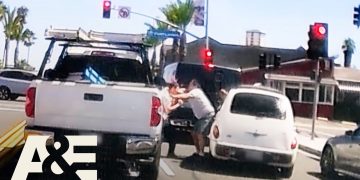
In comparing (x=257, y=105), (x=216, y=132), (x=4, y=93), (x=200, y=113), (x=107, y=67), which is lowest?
(x=4, y=93)

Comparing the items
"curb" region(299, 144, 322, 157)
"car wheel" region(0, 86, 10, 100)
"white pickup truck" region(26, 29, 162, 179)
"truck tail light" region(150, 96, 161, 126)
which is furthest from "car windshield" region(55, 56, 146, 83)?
"car wheel" region(0, 86, 10, 100)

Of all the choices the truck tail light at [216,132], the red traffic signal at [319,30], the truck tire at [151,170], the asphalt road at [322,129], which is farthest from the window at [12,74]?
the truck tire at [151,170]

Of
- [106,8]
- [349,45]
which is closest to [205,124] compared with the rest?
[106,8]

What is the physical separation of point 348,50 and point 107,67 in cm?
8353

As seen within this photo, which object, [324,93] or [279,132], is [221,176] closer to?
[279,132]

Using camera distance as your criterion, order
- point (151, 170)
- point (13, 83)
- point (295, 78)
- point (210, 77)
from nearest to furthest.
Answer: point (151, 170) → point (210, 77) → point (13, 83) → point (295, 78)

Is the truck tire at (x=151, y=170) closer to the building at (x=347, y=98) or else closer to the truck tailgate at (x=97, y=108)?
A: the truck tailgate at (x=97, y=108)

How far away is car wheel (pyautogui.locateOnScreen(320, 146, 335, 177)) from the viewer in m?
14.7

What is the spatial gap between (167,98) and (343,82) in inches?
1975

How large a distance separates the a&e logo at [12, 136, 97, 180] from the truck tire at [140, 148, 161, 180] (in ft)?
4.77

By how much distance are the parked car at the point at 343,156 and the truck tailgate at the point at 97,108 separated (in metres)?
5.17

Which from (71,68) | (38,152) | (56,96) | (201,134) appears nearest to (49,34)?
(71,68)

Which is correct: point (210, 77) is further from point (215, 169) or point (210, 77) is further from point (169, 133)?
point (215, 169)

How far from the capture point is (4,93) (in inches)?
1457
